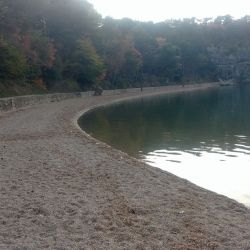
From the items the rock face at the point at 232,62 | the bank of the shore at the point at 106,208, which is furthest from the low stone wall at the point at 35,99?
the rock face at the point at 232,62

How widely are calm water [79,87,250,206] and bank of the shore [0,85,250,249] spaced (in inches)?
88.3

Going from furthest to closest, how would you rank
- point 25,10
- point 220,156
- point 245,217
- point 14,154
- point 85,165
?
point 25,10 < point 220,156 < point 14,154 < point 85,165 < point 245,217

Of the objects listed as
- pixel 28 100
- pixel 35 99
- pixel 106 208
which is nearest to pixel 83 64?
pixel 35 99

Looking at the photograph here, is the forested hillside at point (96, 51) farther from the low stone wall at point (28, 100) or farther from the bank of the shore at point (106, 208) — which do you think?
the bank of the shore at point (106, 208)

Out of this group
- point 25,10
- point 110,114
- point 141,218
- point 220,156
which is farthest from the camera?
point 25,10

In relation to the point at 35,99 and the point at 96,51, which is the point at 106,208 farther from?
the point at 96,51

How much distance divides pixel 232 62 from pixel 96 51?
266 feet

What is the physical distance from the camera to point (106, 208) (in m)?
11.0

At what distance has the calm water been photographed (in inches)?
697

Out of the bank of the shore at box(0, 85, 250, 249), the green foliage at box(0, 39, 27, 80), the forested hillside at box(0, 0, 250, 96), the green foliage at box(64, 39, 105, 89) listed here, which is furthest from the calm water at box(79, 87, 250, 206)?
the green foliage at box(64, 39, 105, 89)

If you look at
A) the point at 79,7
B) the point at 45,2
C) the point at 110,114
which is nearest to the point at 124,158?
the point at 110,114

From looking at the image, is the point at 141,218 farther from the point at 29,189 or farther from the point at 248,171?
the point at 248,171

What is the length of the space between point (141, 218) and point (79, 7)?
221 feet

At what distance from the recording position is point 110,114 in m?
48.9
